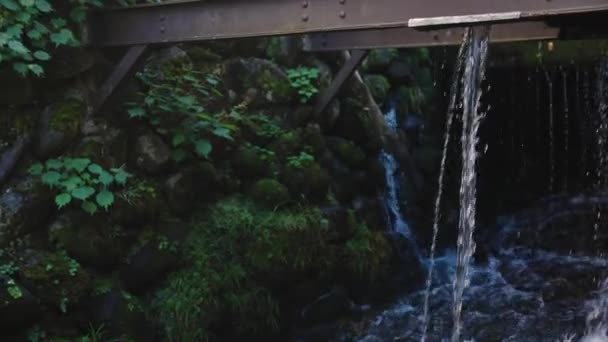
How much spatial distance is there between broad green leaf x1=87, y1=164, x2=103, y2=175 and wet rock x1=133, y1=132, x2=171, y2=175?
2.02ft

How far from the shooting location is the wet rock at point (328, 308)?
6.30m

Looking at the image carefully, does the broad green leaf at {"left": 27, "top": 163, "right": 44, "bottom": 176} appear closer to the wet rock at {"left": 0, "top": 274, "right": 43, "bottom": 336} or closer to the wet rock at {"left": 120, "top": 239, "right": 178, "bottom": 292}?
the wet rock at {"left": 0, "top": 274, "right": 43, "bottom": 336}

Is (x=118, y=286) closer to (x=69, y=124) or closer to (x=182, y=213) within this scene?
(x=182, y=213)

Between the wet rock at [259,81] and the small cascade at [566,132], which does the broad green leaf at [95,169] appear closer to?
the wet rock at [259,81]

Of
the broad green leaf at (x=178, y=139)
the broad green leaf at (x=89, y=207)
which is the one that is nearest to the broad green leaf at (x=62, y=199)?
the broad green leaf at (x=89, y=207)

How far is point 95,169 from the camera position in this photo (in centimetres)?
523

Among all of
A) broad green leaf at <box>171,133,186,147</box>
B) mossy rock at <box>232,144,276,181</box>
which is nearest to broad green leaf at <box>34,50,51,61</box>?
broad green leaf at <box>171,133,186,147</box>

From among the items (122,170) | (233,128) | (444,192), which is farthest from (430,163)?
(122,170)

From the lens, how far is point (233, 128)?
631cm

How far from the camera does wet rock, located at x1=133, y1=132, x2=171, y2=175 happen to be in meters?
5.86

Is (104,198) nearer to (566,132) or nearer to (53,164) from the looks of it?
(53,164)

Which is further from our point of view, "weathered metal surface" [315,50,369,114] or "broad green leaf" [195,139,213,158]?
"weathered metal surface" [315,50,369,114]

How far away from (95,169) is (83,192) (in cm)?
27

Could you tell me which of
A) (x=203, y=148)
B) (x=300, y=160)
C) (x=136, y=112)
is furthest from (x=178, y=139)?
(x=300, y=160)
